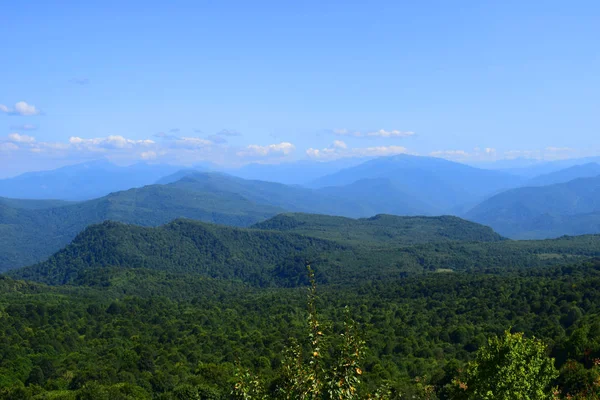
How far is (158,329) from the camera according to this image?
91688 millimetres

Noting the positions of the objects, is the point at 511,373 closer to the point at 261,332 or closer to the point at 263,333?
the point at 263,333

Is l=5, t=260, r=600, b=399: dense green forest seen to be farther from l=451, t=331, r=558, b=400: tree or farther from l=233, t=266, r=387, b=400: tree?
l=233, t=266, r=387, b=400: tree

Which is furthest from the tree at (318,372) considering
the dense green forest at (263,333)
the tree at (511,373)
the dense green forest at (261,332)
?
the dense green forest at (261,332)

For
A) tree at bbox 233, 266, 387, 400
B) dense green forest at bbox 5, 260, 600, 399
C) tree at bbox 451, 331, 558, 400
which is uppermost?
tree at bbox 233, 266, 387, 400

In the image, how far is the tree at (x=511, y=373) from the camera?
21.8 m

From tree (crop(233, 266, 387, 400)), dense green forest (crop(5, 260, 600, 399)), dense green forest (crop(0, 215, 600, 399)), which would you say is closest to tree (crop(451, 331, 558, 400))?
dense green forest (crop(0, 215, 600, 399))

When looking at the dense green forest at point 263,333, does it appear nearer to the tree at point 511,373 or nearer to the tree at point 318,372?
the tree at point 318,372

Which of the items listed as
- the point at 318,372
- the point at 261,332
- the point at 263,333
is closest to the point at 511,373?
the point at 318,372

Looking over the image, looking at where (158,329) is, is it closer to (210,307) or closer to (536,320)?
(210,307)

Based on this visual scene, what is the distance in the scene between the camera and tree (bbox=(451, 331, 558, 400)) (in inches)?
859

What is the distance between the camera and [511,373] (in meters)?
22.1

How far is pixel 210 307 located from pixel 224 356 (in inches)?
1881

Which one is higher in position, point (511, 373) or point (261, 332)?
point (511, 373)

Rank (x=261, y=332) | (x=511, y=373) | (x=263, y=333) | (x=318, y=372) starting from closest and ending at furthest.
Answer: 1. (x=318, y=372)
2. (x=511, y=373)
3. (x=263, y=333)
4. (x=261, y=332)
